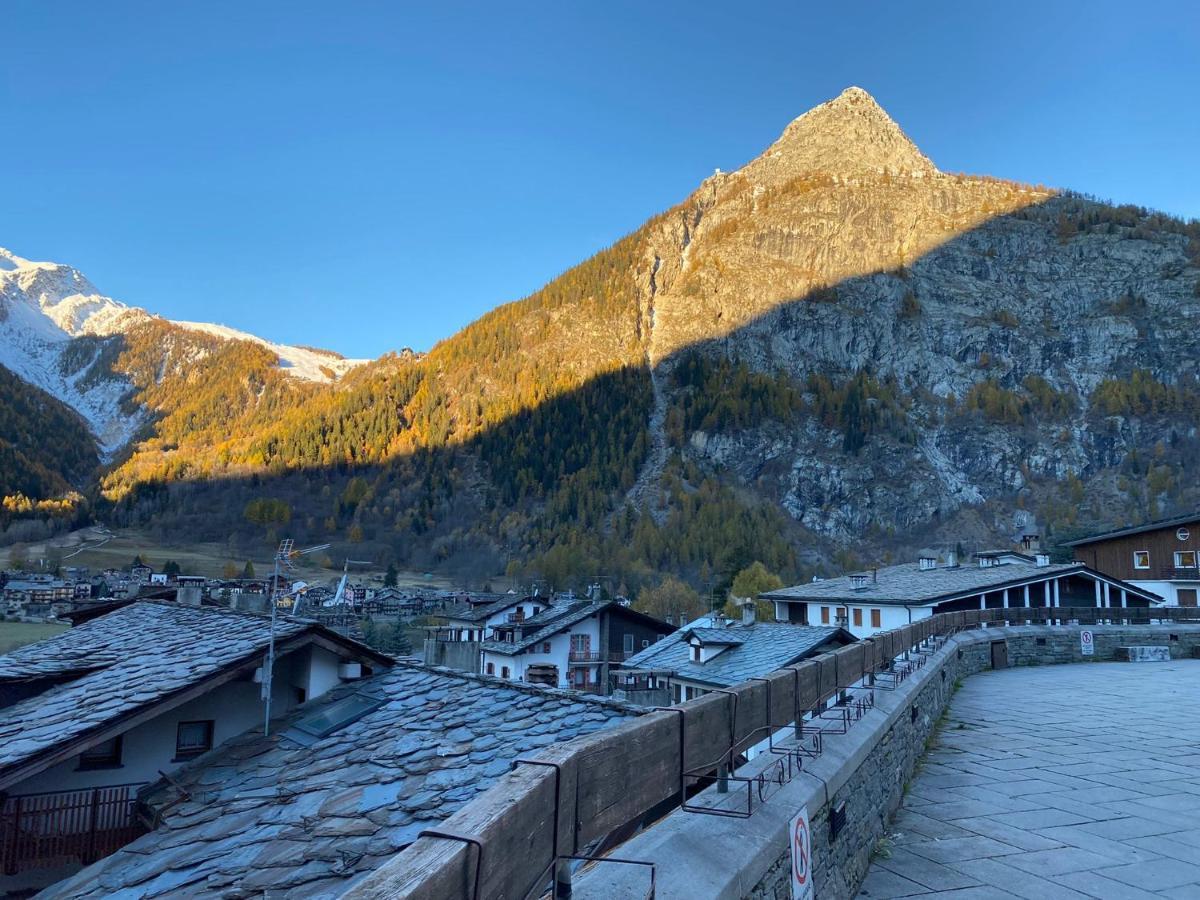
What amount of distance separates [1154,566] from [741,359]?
5873 inches

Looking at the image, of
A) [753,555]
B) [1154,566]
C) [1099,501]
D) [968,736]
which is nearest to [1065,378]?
[1099,501]

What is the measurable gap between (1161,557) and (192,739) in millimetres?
50510

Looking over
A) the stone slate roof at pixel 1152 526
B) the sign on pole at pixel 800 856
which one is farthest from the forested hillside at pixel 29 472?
the sign on pole at pixel 800 856

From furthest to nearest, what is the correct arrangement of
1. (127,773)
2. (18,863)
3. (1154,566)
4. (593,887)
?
1. (1154,566)
2. (127,773)
3. (18,863)
4. (593,887)

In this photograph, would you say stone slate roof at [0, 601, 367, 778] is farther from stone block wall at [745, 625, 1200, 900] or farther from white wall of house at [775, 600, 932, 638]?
white wall of house at [775, 600, 932, 638]

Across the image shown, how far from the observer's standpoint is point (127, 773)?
27.1 feet

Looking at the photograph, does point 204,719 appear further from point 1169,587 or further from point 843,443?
point 843,443

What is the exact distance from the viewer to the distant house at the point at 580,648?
1489 inches

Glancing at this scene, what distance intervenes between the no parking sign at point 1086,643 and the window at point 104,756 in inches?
984

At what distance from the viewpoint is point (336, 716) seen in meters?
8.81

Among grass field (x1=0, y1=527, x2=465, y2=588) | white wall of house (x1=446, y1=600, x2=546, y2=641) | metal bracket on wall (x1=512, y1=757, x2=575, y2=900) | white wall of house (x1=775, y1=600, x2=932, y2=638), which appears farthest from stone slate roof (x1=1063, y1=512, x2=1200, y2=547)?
grass field (x1=0, y1=527, x2=465, y2=588)

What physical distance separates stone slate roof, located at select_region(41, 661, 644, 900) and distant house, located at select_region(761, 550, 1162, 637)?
91.6 feet

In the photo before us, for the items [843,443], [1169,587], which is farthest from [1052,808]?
[843,443]

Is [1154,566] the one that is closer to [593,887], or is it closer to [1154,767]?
Result: [1154,767]
